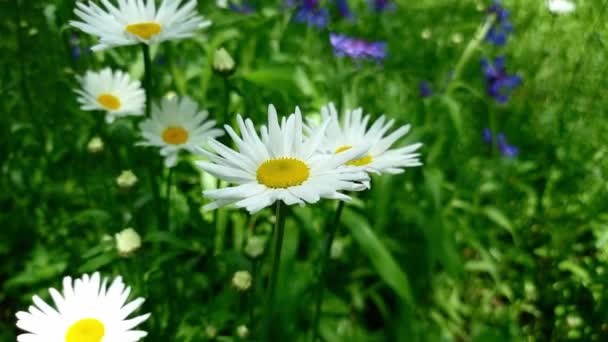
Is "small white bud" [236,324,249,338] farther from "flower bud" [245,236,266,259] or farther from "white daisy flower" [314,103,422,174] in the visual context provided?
"white daisy flower" [314,103,422,174]

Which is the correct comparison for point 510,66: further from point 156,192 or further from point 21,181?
point 21,181

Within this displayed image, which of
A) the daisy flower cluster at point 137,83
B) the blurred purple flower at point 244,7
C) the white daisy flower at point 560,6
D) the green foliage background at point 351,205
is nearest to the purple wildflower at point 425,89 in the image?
the green foliage background at point 351,205

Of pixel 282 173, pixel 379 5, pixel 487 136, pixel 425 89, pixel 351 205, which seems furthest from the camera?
pixel 379 5

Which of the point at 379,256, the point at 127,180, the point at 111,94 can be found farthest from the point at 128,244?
the point at 379,256

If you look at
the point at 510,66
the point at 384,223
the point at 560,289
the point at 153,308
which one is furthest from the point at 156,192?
the point at 510,66

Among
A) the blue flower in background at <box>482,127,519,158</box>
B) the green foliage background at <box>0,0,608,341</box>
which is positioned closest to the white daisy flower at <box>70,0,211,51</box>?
the green foliage background at <box>0,0,608,341</box>

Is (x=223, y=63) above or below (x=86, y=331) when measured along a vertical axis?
above

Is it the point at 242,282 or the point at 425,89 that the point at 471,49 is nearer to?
the point at 425,89
